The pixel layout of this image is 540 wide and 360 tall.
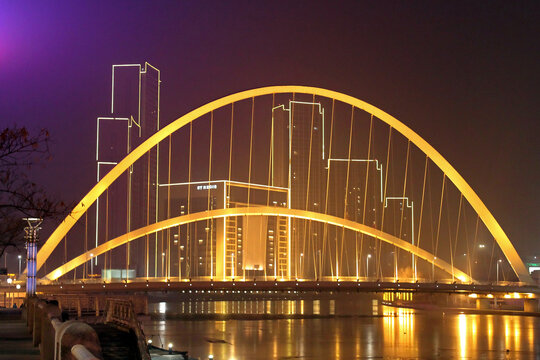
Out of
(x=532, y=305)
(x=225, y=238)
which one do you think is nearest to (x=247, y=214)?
(x=225, y=238)

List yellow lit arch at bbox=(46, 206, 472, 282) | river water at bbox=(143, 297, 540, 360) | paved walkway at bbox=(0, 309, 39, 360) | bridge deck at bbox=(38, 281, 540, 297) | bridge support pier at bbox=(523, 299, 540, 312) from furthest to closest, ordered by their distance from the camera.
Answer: bridge support pier at bbox=(523, 299, 540, 312)
yellow lit arch at bbox=(46, 206, 472, 282)
bridge deck at bbox=(38, 281, 540, 297)
river water at bbox=(143, 297, 540, 360)
paved walkway at bbox=(0, 309, 39, 360)

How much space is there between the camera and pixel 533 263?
135m

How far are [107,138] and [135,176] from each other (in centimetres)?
851

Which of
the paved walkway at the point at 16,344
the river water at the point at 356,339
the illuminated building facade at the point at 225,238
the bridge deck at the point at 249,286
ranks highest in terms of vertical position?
the illuminated building facade at the point at 225,238

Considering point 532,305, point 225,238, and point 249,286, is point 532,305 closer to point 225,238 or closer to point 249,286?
point 225,238

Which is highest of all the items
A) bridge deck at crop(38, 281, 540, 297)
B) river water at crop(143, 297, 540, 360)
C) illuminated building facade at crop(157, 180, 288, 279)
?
illuminated building facade at crop(157, 180, 288, 279)

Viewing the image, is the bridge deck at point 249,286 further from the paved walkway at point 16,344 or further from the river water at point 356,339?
the paved walkway at point 16,344

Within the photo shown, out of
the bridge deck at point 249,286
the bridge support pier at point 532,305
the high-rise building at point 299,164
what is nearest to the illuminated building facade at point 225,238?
the high-rise building at point 299,164

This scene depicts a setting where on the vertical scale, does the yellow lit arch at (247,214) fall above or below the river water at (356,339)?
above

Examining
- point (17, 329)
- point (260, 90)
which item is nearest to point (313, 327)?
point (260, 90)

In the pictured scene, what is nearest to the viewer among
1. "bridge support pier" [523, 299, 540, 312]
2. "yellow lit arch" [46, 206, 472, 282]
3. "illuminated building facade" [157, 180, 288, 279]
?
"yellow lit arch" [46, 206, 472, 282]

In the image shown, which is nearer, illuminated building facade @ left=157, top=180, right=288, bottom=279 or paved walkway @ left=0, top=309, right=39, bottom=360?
paved walkway @ left=0, top=309, right=39, bottom=360

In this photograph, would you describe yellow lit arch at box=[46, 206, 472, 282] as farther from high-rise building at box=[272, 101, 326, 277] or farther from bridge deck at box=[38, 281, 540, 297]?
high-rise building at box=[272, 101, 326, 277]

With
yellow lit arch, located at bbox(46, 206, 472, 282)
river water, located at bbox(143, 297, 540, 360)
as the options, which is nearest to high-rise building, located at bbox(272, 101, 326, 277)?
yellow lit arch, located at bbox(46, 206, 472, 282)
